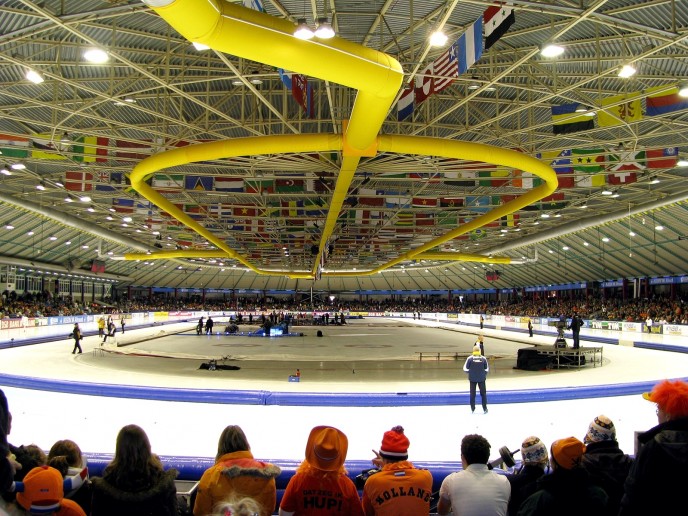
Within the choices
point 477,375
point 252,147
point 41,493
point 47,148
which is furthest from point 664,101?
point 47,148

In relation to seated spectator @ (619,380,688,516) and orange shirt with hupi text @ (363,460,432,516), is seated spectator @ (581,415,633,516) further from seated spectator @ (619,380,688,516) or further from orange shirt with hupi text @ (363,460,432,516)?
orange shirt with hupi text @ (363,460,432,516)

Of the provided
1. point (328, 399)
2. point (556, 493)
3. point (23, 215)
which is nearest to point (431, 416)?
point (328, 399)

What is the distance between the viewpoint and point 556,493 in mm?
3139

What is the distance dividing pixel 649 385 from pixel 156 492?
1374cm

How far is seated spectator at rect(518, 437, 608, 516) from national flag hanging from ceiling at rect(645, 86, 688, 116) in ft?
47.8

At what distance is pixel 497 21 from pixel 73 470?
10204mm

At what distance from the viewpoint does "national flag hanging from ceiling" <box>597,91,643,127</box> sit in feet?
51.0

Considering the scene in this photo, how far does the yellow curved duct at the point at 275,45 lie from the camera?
676cm

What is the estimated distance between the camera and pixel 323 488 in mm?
3256

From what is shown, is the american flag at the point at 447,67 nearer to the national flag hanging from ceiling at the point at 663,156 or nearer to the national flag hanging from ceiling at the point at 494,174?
the national flag hanging from ceiling at the point at 494,174

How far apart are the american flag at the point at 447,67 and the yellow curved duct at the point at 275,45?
2423 millimetres

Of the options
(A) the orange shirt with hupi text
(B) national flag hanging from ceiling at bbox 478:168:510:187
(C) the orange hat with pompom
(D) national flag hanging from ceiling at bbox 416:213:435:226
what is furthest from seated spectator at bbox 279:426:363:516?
(D) national flag hanging from ceiling at bbox 416:213:435:226

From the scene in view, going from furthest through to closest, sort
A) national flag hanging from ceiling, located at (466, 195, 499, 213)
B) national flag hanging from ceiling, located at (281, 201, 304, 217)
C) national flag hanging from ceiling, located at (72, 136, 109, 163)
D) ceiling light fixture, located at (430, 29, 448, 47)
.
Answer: national flag hanging from ceiling, located at (281, 201, 304, 217)
national flag hanging from ceiling, located at (466, 195, 499, 213)
national flag hanging from ceiling, located at (72, 136, 109, 163)
ceiling light fixture, located at (430, 29, 448, 47)

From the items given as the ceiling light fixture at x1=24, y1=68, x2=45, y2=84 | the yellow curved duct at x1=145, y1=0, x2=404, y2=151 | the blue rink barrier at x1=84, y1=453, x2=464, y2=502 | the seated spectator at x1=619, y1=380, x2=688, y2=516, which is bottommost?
the blue rink barrier at x1=84, y1=453, x2=464, y2=502
